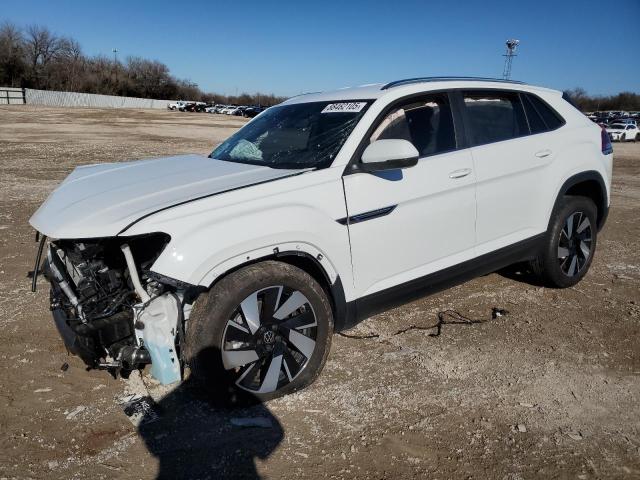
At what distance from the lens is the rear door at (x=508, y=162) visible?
371 cm

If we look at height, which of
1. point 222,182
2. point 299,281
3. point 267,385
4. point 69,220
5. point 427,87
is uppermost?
point 427,87

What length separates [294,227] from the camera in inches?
109

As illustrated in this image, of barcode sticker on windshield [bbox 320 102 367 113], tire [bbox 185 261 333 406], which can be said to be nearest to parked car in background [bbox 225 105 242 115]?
barcode sticker on windshield [bbox 320 102 367 113]

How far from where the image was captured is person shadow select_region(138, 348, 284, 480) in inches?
97.0

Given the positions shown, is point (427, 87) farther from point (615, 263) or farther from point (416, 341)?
point (615, 263)

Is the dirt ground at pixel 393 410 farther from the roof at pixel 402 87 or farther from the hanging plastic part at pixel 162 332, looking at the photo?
the roof at pixel 402 87

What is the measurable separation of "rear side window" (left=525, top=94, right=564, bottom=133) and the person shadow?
3.30m

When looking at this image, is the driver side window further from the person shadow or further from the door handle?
the person shadow

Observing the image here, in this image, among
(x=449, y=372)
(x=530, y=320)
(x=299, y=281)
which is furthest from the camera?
(x=530, y=320)

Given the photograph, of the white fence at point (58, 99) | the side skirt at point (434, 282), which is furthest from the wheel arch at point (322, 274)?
the white fence at point (58, 99)

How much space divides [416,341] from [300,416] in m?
1.26

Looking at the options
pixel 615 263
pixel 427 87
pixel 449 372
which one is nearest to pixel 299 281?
pixel 449 372

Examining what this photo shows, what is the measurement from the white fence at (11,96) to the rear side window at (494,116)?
6659cm

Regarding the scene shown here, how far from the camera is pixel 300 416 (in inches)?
112
